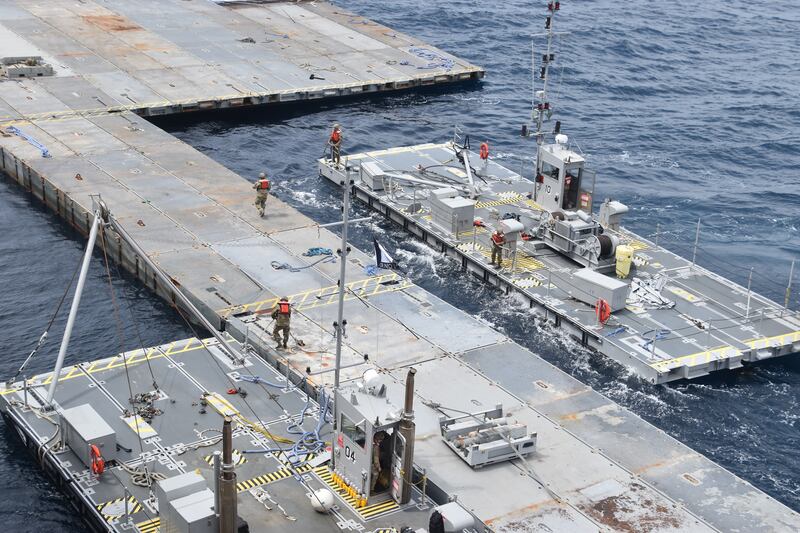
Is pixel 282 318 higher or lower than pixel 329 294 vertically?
higher

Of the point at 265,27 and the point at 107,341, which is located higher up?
the point at 265,27

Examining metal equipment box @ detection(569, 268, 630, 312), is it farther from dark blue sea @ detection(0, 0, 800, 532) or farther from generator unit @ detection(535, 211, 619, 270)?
dark blue sea @ detection(0, 0, 800, 532)

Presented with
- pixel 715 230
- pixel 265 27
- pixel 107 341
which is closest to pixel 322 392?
pixel 107 341

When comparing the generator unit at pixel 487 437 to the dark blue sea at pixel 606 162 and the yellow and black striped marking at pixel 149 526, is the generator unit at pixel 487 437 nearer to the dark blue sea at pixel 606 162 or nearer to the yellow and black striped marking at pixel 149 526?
the dark blue sea at pixel 606 162

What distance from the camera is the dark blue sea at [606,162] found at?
49938 millimetres

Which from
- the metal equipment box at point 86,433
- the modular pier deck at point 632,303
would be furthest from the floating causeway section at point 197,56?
the metal equipment box at point 86,433

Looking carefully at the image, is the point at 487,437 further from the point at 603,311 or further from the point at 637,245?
the point at 637,245

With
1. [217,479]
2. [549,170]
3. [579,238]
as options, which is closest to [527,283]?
[579,238]

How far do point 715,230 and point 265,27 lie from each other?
161 ft

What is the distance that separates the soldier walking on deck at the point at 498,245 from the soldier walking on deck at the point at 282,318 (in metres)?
14.7

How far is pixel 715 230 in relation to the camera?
6912 cm

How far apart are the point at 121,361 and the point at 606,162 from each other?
140 feet

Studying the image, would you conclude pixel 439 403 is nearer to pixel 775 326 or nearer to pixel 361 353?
pixel 361 353

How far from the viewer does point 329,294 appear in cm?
5494
